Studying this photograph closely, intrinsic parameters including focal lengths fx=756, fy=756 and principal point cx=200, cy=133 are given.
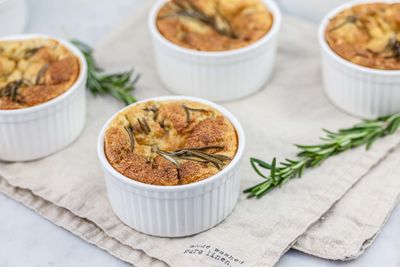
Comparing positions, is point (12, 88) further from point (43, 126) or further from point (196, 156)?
point (196, 156)

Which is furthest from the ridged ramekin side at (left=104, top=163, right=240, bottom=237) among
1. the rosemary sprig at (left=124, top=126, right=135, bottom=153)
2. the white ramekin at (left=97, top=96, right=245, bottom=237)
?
the rosemary sprig at (left=124, top=126, right=135, bottom=153)

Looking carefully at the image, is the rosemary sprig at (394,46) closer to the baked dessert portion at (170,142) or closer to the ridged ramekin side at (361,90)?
the ridged ramekin side at (361,90)

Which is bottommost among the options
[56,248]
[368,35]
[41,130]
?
[56,248]

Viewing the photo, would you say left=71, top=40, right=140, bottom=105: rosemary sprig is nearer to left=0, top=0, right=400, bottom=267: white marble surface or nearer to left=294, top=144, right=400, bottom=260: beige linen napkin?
left=0, top=0, right=400, bottom=267: white marble surface

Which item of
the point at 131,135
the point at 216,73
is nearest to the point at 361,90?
the point at 216,73

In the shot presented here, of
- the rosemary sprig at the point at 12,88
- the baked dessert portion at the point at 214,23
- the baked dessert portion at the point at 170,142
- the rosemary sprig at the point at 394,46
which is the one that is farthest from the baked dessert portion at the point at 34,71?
the rosemary sprig at the point at 394,46
